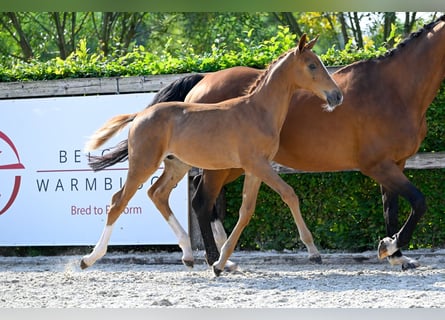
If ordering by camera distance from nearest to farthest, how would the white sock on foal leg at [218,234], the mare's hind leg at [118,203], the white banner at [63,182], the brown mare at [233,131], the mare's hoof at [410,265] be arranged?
the brown mare at [233,131]
the mare's hind leg at [118,203]
the mare's hoof at [410,265]
the white sock on foal leg at [218,234]
the white banner at [63,182]

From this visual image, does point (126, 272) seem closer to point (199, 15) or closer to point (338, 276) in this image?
point (338, 276)

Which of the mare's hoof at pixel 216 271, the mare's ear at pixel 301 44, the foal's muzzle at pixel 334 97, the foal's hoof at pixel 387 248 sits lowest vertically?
the mare's hoof at pixel 216 271

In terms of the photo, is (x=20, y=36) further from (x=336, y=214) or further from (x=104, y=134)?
(x=104, y=134)

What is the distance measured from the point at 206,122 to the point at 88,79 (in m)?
2.85

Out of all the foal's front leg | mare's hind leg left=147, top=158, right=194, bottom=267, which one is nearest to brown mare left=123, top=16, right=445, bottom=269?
mare's hind leg left=147, top=158, right=194, bottom=267

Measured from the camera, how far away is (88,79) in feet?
29.4

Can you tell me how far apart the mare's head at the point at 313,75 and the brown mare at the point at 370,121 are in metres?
0.66

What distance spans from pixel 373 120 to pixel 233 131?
1.36m

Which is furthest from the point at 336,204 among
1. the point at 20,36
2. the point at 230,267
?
the point at 20,36

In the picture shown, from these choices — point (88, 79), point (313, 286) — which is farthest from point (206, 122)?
point (88, 79)

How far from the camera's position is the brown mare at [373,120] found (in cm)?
698

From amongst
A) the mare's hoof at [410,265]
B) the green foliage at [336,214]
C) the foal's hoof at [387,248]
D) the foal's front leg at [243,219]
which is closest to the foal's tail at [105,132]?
the foal's front leg at [243,219]

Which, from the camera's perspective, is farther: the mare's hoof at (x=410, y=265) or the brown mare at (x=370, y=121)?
the mare's hoof at (x=410, y=265)

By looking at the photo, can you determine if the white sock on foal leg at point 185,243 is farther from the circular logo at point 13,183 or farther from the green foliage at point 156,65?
the circular logo at point 13,183
